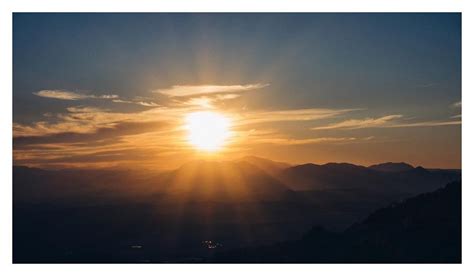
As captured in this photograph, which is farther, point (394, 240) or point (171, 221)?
point (171, 221)

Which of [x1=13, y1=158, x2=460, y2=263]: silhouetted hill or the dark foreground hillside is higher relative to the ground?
the dark foreground hillside

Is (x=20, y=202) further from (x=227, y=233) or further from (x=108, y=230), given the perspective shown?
(x=227, y=233)

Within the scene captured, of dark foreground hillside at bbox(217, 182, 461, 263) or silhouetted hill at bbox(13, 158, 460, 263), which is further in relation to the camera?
silhouetted hill at bbox(13, 158, 460, 263)

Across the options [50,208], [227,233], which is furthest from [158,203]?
[227,233]

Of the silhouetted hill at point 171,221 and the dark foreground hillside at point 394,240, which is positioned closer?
the dark foreground hillside at point 394,240

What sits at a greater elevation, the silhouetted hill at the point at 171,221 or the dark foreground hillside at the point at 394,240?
the dark foreground hillside at the point at 394,240
